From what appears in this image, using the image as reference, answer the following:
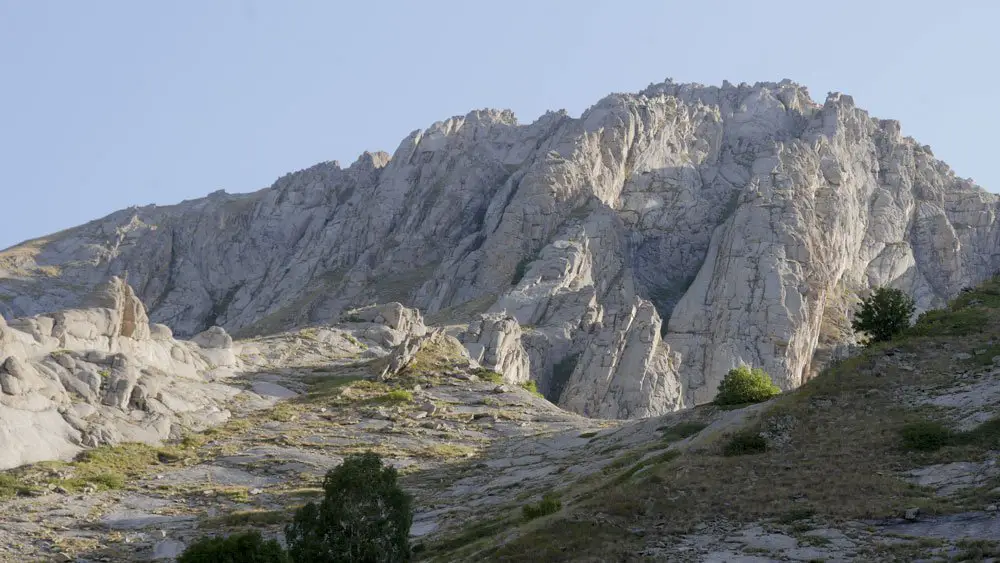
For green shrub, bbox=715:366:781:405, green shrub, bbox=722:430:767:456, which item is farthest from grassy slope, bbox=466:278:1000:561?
green shrub, bbox=715:366:781:405

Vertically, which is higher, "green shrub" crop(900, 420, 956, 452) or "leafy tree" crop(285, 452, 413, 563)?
"green shrub" crop(900, 420, 956, 452)

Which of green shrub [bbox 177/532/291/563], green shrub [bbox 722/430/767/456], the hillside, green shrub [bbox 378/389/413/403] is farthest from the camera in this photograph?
green shrub [bbox 378/389/413/403]

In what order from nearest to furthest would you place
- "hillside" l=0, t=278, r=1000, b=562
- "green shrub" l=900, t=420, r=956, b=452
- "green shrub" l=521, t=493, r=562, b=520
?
"hillside" l=0, t=278, r=1000, b=562
"green shrub" l=900, t=420, r=956, b=452
"green shrub" l=521, t=493, r=562, b=520

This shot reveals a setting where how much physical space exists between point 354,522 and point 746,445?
14351 mm

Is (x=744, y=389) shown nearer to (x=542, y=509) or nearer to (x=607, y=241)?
(x=542, y=509)

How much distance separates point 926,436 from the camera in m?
33.1

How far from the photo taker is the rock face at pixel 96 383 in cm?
4562

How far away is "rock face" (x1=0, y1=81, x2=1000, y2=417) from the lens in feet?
411

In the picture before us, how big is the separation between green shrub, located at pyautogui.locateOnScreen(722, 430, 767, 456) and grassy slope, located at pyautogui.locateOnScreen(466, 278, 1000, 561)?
0.39m

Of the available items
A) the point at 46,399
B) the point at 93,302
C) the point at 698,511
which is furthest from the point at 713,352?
the point at 698,511

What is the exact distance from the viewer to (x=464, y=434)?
197 ft

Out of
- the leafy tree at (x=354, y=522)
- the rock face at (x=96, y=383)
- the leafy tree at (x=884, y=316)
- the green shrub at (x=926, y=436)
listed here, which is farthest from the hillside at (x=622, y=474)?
the leafy tree at (x=884, y=316)

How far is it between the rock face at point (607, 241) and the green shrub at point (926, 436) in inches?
3065

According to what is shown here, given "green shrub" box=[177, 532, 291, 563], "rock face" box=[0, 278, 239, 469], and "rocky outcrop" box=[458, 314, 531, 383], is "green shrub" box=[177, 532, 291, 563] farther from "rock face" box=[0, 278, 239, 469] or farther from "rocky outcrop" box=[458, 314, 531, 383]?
"rocky outcrop" box=[458, 314, 531, 383]
